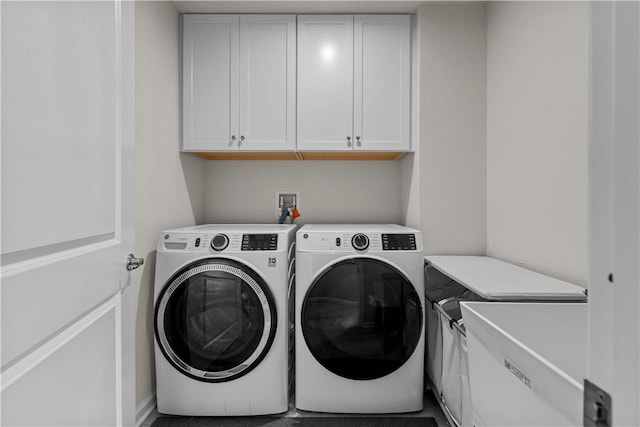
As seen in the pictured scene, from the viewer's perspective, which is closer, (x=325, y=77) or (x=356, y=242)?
(x=356, y=242)

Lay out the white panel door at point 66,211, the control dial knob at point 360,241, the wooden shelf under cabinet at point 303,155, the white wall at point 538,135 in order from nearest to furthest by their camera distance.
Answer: the white panel door at point 66,211 < the white wall at point 538,135 < the control dial knob at point 360,241 < the wooden shelf under cabinet at point 303,155

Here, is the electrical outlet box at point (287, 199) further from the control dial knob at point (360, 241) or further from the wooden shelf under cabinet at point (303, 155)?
the control dial knob at point (360, 241)

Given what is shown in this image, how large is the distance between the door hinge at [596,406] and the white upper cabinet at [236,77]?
6.90ft

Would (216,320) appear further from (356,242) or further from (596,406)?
(596,406)

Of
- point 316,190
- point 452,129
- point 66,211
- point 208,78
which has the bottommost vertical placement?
point 66,211

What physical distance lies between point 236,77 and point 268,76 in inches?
7.9

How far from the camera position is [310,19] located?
2.35 meters

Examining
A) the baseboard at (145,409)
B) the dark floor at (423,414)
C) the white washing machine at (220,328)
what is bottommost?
the dark floor at (423,414)

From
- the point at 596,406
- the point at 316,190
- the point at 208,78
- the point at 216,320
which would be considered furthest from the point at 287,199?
the point at 596,406

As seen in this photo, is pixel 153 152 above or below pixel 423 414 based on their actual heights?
above

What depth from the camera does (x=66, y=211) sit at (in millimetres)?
790

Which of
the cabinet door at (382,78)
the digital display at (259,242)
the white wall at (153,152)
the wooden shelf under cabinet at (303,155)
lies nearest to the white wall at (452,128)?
the cabinet door at (382,78)

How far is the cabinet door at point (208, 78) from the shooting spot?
2.35 meters

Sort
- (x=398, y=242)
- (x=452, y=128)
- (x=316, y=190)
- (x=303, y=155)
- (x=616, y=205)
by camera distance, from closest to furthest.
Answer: (x=616, y=205) < (x=398, y=242) < (x=452, y=128) < (x=303, y=155) < (x=316, y=190)
